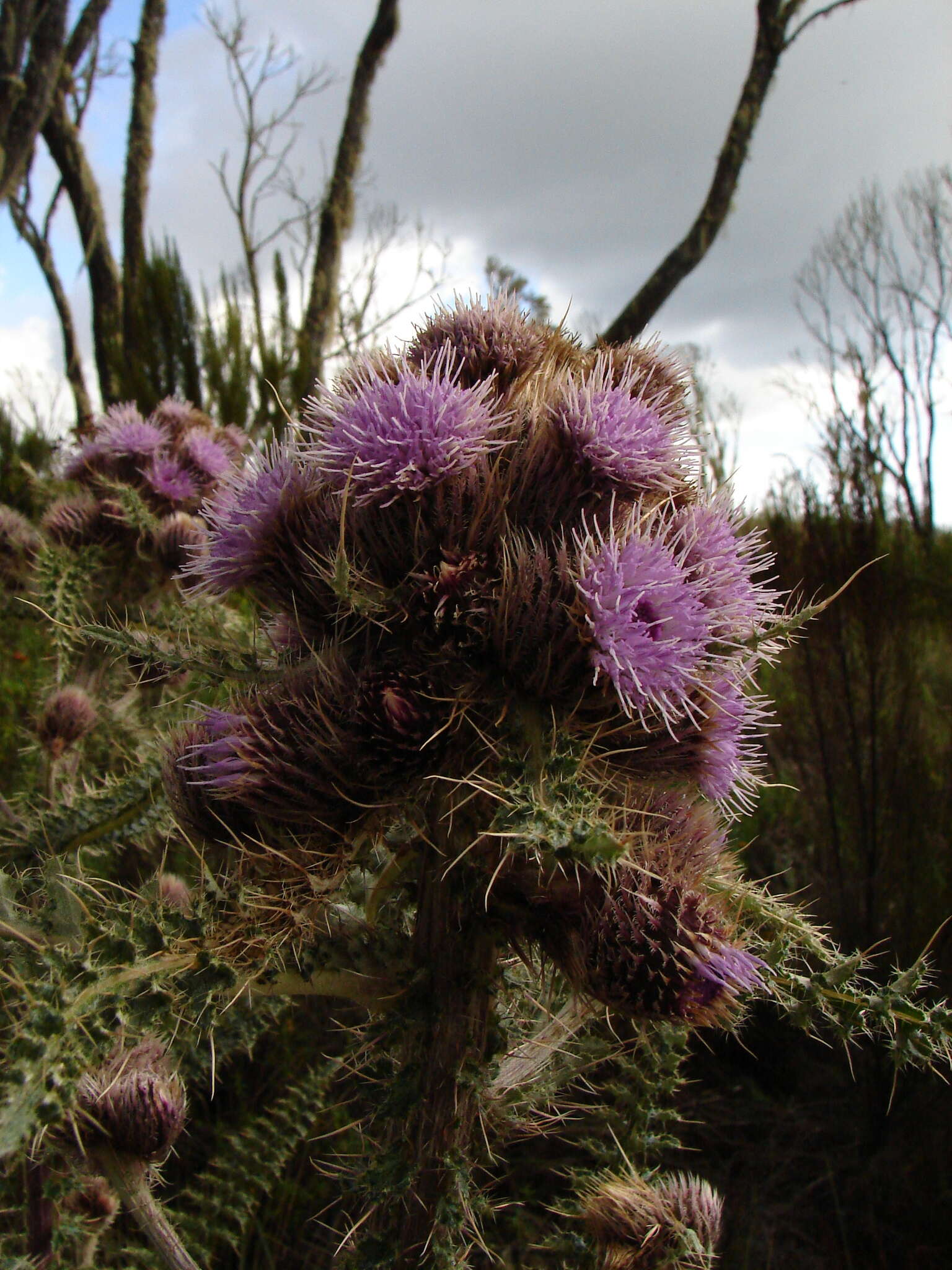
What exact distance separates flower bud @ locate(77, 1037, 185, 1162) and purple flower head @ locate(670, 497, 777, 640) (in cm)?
93

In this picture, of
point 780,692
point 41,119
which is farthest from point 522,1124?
point 41,119

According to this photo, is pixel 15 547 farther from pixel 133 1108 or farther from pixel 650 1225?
pixel 650 1225

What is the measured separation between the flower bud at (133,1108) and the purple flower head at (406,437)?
80 cm

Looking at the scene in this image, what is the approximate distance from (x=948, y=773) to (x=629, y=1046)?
2815mm

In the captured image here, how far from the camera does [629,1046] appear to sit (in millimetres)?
1453

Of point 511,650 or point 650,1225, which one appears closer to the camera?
point 511,650

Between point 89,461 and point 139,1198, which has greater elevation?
point 89,461

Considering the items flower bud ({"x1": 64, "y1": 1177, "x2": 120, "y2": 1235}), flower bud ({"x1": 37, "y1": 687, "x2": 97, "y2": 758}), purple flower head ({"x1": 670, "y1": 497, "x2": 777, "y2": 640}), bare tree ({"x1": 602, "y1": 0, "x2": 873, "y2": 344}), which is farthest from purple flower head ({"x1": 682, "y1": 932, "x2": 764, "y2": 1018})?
bare tree ({"x1": 602, "y1": 0, "x2": 873, "y2": 344})

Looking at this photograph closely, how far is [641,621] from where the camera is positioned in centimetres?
97

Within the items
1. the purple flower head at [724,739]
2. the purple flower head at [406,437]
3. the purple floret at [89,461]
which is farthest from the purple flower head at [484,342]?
the purple floret at [89,461]

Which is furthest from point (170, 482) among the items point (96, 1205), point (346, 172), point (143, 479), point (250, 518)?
point (346, 172)

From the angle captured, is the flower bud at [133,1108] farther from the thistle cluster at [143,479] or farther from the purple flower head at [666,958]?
the thistle cluster at [143,479]

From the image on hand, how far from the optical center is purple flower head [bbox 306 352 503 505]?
39.6 inches

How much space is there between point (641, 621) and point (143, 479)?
204 centimetres
